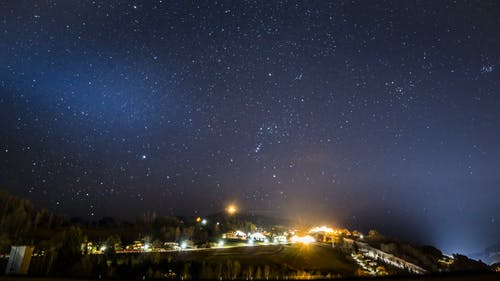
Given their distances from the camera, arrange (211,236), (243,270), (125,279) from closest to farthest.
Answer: (125,279)
(243,270)
(211,236)

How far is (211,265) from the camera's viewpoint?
66.2 metres

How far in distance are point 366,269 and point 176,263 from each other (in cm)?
4137

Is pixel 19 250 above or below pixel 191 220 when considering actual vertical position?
below

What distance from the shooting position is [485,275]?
6863 millimetres

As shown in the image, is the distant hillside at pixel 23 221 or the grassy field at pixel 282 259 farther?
the distant hillside at pixel 23 221

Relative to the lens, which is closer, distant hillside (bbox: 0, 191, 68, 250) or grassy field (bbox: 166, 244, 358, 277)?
grassy field (bbox: 166, 244, 358, 277)

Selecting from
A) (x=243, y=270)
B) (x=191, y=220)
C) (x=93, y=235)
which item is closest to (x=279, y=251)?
(x=243, y=270)

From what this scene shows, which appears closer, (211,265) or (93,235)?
(211,265)

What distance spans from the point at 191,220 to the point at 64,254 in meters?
106

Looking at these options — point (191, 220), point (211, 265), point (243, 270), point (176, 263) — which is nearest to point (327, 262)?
point (243, 270)

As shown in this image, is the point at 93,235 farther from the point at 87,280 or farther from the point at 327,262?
the point at 87,280

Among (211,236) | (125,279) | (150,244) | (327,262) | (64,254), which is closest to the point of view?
(125,279)

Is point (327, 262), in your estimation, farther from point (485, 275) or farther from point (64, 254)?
point (485, 275)

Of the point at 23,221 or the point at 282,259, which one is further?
the point at 23,221
